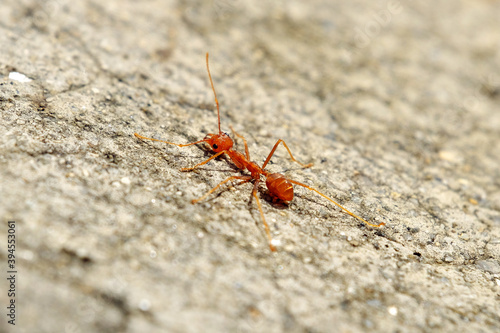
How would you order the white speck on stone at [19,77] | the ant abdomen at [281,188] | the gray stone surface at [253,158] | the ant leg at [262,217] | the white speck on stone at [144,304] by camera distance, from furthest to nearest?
the white speck on stone at [19,77]
the ant abdomen at [281,188]
the ant leg at [262,217]
the gray stone surface at [253,158]
the white speck on stone at [144,304]

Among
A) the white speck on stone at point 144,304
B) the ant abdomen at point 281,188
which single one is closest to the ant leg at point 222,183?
the ant abdomen at point 281,188

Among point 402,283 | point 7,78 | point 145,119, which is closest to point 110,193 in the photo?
point 145,119

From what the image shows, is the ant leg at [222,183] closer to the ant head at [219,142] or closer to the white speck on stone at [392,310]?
the ant head at [219,142]

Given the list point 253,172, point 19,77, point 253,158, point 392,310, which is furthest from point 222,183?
point 19,77

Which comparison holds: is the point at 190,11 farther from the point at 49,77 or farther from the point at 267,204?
the point at 267,204

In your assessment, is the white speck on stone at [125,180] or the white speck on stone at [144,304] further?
the white speck on stone at [125,180]

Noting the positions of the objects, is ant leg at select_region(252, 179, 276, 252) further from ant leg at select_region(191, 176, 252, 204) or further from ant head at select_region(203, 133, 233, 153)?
ant head at select_region(203, 133, 233, 153)
